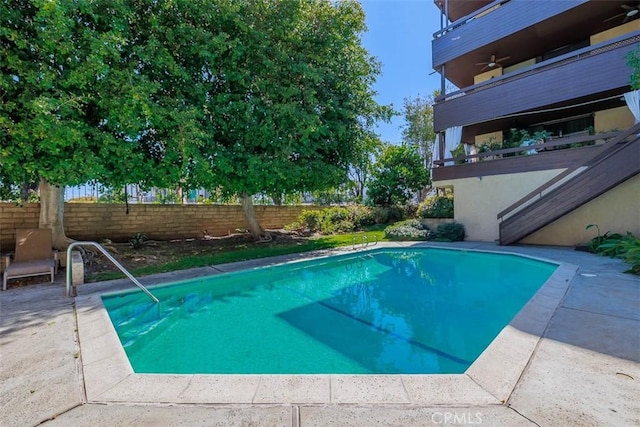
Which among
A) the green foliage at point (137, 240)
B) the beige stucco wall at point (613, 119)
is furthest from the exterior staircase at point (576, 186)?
the green foliage at point (137, 240)

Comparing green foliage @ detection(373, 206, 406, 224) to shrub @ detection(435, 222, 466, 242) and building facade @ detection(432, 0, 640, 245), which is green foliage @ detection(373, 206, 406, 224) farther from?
shrub @ detection(435, 222, 466, 242)

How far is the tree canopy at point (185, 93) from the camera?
6520mm

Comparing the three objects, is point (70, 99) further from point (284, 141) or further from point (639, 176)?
point (639, 176)

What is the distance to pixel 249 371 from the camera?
3.52m

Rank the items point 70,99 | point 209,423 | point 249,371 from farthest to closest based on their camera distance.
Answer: point 70,99 < point 249,371 < point 209,423

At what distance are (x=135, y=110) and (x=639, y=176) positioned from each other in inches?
563

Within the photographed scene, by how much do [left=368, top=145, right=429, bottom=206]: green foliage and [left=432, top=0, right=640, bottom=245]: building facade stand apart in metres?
4.80

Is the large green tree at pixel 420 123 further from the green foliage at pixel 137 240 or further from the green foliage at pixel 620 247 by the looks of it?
the green foliage at pixel 137 240

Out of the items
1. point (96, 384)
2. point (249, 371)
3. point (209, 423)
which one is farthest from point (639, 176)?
point (96, 384)

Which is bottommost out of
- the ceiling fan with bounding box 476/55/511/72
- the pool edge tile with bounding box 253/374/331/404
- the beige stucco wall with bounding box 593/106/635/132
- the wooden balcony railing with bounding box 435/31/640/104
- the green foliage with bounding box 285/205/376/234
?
the pool edge tile with bounding box 253/374/331/404

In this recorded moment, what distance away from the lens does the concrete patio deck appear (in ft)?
7.55

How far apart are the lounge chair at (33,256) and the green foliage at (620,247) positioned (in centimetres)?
1239

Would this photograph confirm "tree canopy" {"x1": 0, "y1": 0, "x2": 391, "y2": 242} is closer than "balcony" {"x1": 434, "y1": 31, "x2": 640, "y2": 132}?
Yes

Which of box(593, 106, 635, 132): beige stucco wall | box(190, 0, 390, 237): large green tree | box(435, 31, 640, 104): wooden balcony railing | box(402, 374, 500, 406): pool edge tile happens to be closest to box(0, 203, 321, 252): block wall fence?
box(190, 0, 390, 237): large green tree
